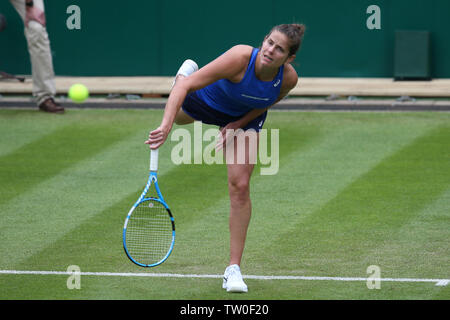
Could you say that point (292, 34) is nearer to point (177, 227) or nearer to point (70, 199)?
point (177, 227)

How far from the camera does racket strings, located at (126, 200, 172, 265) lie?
6812 millimetres

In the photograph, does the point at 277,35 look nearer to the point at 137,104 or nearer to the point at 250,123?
the point at 250,123

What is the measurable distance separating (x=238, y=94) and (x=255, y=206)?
2.53 metres

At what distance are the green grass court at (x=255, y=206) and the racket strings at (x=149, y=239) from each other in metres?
0.16

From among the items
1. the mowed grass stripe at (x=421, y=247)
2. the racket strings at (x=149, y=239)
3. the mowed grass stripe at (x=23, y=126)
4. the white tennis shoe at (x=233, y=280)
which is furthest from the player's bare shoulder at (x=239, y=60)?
the mowed grass stripe at (x=23, y=126)

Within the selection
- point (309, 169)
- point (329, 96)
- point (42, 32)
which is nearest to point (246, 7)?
point (329, 96)

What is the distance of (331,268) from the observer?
712 centimetres

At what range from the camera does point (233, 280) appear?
6.55 metres

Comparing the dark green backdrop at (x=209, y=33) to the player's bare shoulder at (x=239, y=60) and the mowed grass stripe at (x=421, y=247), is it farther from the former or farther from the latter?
the player's bare shoulder at (x=239, y=60)

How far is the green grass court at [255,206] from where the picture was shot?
6816 millimetres

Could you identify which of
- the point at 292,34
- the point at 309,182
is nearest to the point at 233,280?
the point at 292,34

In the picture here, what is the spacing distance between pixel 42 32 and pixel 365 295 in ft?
25.4

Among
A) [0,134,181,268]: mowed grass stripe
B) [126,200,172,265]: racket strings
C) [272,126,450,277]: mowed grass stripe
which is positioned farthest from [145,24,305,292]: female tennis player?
[0,134,181,268]: mowed grass stripe

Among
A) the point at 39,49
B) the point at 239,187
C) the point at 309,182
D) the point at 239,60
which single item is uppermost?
the point at 39,49
